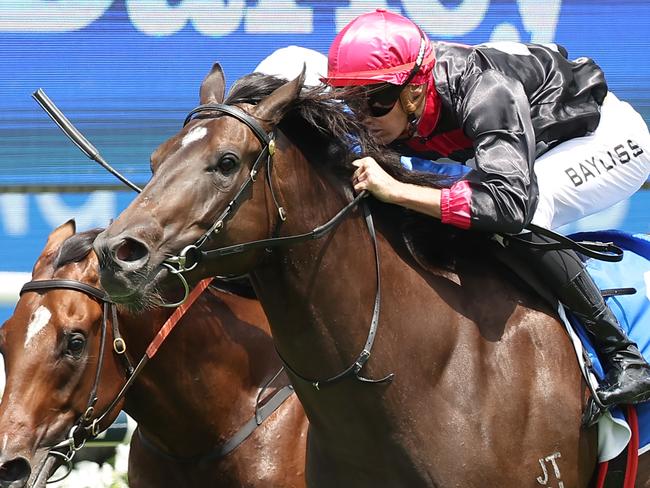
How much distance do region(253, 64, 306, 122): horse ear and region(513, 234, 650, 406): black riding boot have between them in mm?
860

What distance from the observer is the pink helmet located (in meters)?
3.12

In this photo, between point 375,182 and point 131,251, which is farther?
point 375,182

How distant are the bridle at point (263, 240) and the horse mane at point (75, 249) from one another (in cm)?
94

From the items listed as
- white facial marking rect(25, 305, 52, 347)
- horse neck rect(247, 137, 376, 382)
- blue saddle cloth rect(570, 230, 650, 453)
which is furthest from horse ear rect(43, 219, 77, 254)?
blue saddle cloth rect(570, 230, 650, 453)

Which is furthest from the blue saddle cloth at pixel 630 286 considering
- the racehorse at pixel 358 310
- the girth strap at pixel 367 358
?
the girth strap at pixel 367 358

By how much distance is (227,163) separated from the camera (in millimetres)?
2750

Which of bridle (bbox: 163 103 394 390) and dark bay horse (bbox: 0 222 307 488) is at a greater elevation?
bridle (bbox: 163 103 394 390)

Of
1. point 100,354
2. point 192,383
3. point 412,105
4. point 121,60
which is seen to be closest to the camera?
point 412,105

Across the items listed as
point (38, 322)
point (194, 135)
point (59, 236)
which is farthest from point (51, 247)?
point (194, 135)

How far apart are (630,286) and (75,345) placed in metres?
1.78

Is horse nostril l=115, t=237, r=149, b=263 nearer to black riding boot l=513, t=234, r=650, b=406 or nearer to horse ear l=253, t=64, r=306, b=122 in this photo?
horse ear l=253, t=64, r=306, b=122

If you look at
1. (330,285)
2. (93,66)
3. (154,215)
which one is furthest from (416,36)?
(93,66)

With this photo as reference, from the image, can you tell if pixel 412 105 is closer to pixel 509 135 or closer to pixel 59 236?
pixel 509 135

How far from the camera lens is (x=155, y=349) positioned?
3.61 m
